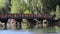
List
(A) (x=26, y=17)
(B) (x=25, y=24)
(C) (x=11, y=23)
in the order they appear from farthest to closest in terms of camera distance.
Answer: (A) (x=26, y=17) → (B) (x=25, y=24) → (C) (x=11, y=23)

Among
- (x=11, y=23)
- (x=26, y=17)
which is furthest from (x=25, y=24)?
(x=26, y=17)

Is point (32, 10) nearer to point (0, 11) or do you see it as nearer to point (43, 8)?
point (43, 8)

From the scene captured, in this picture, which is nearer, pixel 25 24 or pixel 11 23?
pixel 11 23

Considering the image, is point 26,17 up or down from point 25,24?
up

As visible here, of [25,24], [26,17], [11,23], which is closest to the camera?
[11,23]

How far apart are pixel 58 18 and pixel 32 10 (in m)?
2.16

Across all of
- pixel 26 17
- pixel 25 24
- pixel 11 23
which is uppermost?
pixel 26 17

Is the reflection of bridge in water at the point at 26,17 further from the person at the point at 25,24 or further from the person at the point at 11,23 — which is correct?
the person at the point at 11,23

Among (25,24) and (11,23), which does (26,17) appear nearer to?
(25,24)

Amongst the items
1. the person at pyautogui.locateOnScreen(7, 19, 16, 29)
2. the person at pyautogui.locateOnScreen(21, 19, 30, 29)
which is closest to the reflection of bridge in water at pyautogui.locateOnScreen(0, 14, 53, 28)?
the person at pyautogui.locateOnScreen(21, 19, 30, 29)

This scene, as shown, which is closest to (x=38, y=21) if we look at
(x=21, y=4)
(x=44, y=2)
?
(x=44, y=2)

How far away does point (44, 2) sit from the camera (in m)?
14.5

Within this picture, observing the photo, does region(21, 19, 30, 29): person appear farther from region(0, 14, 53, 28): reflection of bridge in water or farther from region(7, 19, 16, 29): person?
region(7, 19, 16, 29): person

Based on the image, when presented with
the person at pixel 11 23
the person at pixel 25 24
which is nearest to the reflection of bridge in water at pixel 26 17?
the person at pixel 25 24
